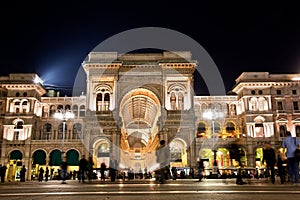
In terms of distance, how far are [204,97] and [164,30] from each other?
15.6m

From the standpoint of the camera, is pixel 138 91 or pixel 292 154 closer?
pixel 292 154

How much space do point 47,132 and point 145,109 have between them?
16680mm

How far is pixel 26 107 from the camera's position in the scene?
5034 centimetres

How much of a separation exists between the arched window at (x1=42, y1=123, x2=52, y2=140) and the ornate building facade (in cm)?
15

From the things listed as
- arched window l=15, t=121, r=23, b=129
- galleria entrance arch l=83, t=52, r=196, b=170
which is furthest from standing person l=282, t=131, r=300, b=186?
arched window l=15, t=121, r=23, b=129

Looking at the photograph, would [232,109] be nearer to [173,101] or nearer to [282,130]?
[282,130]

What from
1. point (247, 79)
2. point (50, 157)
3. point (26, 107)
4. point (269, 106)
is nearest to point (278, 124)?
point (269, 106)

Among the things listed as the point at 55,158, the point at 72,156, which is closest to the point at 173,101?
the point at 72,156

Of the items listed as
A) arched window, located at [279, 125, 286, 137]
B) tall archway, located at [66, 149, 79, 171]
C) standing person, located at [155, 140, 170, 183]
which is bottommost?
standing person, located at [155, 140, 170, 183]

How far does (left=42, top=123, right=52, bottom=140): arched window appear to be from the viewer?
53.3m

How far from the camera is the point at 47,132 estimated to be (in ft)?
176

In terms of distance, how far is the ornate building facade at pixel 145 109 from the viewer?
1690 inches

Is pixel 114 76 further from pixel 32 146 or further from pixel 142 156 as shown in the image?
pixel 142 156

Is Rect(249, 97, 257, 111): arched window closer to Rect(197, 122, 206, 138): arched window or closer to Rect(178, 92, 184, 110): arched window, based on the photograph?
Rect(197, 122, 206, 138): arched window
